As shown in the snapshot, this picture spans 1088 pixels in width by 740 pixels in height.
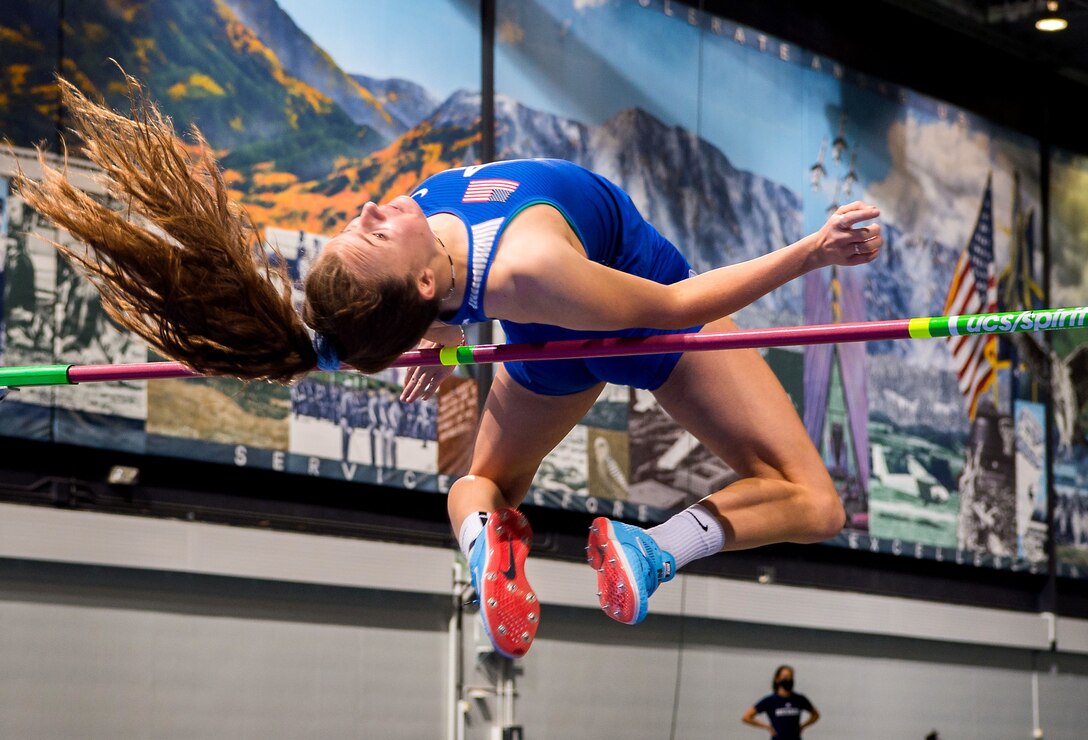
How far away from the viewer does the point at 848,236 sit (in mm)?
2104

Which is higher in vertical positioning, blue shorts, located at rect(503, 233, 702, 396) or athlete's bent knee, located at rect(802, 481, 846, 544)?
blue shorts, located at rect(503, 233, 702, 396)

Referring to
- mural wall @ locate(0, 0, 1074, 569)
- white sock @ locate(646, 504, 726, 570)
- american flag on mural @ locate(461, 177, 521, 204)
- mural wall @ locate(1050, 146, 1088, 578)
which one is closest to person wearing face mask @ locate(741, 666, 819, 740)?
mural wall @ locate(0, 0, 1074, 569)

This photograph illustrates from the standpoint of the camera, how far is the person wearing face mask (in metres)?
6.83

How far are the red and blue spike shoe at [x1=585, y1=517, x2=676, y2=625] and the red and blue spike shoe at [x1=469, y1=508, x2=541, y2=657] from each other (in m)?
0.12

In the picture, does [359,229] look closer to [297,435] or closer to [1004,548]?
[297,435]

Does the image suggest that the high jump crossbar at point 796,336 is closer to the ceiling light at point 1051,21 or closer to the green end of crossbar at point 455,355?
the green end of crossbar at point 455,355

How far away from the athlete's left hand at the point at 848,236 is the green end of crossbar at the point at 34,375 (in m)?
1.53

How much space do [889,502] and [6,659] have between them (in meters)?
4.98

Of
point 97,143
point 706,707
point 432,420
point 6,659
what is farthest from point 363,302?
point 706,707

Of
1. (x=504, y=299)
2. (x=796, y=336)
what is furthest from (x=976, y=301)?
(x=504, y=299)

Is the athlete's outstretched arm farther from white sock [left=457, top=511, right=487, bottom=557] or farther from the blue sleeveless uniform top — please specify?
white sock [left=457, top=511, right=487, bottom=557]

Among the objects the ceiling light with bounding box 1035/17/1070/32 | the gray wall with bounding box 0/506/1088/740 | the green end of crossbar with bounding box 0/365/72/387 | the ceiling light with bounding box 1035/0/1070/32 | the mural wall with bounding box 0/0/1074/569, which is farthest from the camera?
the ceiling light with bounding box 1035/17/1070/32

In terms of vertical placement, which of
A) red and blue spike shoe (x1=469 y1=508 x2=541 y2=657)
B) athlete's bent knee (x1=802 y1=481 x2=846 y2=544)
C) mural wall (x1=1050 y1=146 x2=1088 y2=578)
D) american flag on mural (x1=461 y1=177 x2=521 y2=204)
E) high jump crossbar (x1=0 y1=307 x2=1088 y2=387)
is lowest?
red and blue spike shoe (x1=469 y1=508 x2=541 y2=657)

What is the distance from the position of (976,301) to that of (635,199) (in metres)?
2.84
